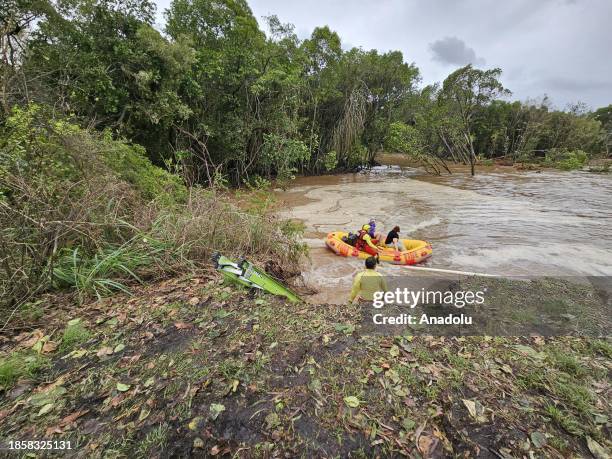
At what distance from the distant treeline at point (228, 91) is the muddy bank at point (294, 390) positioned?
3218 millimetres

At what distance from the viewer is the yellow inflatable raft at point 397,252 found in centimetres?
716

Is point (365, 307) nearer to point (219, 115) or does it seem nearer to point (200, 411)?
point (200, 411)

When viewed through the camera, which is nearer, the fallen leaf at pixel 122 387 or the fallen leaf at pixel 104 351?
the fallen leaf at pixel 122 387

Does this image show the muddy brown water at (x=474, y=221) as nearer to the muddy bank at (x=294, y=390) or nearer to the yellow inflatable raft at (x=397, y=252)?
the yellow inflatable raft at (x=397, y=252)

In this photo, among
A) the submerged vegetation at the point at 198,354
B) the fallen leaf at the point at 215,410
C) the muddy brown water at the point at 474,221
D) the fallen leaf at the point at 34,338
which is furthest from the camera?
the muddy brown water at the point at 474,221

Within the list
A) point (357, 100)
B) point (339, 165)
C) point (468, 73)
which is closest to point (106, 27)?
point (357, 100)

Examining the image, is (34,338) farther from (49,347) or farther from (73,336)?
(73,336)

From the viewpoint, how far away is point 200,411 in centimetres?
198

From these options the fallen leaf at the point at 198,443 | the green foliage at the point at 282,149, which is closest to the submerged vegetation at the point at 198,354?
the fallen leaf at the point at 198,443

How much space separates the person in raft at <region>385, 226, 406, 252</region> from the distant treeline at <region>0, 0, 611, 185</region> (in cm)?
512

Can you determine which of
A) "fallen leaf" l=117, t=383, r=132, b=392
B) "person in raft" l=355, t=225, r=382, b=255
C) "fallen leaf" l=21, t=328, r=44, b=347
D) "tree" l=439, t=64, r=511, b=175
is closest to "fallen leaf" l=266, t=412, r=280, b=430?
"fallen leaf" l=117, t=383, r=132, b=392

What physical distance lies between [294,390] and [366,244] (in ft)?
18.7

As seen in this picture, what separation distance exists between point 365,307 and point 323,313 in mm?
594

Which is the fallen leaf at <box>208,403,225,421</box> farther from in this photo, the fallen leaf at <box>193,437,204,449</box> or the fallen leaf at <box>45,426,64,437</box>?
the fallen leaf at <box>45,426,64,437</box>
